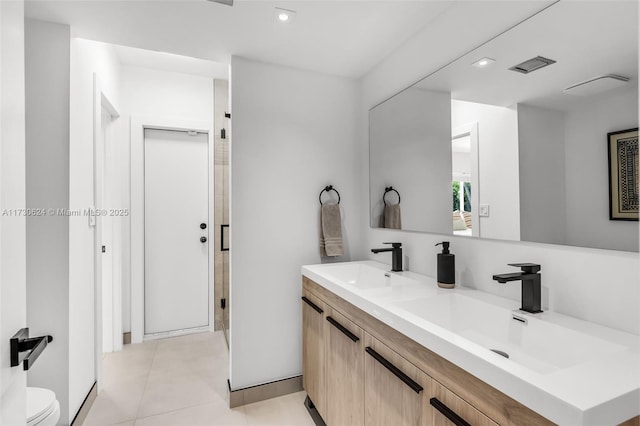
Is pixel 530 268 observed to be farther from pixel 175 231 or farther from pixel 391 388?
pixel 175 231

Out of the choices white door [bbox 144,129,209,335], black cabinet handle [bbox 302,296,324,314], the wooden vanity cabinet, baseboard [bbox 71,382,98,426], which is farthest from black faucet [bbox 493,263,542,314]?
white door [bbox 144,129,209,335]

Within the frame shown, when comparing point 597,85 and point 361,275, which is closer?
point 597,85

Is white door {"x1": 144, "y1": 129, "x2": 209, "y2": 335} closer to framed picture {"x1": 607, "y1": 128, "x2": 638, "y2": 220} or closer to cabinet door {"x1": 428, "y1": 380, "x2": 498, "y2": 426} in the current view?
cabinet door {"x1": 428, "y1": 380, "x2": 498, "y2": 426}

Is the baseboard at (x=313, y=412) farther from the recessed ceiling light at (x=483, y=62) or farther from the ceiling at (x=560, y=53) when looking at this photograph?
the recessed ceiling light at (x=483, y=62)

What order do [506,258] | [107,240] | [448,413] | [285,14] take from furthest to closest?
[107,240] < [285,14] < [506,258] < [448,413]

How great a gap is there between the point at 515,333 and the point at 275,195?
5.16 feet

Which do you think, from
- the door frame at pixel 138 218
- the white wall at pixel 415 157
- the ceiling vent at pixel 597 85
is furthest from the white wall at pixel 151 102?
→ the ceiling vent at pixel 597 85

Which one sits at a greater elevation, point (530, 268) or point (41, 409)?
point (530, 268)

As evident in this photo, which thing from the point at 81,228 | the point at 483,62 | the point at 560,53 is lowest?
the point at 81,228

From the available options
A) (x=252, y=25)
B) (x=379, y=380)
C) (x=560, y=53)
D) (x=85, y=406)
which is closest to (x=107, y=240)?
(x=85, y=406)

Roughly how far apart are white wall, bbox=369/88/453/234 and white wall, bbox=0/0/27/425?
5.46ft

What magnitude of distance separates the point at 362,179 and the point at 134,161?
2.17 metres

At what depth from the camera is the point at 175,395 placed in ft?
7.25

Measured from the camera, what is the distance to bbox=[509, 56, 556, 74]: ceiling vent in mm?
1202
